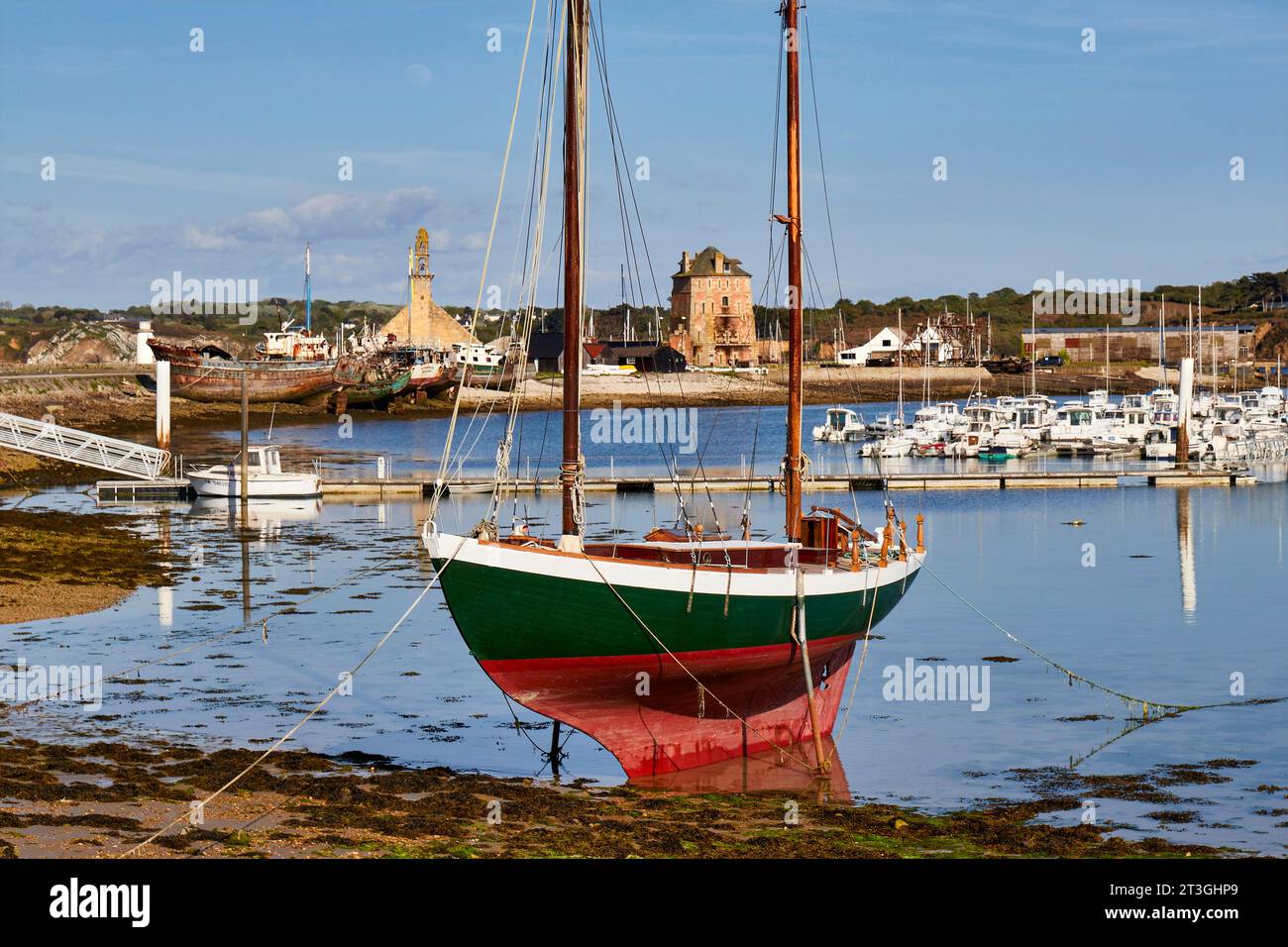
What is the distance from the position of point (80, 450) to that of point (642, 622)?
148 feet

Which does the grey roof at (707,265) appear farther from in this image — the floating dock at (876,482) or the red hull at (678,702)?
the red hull at (678,702)

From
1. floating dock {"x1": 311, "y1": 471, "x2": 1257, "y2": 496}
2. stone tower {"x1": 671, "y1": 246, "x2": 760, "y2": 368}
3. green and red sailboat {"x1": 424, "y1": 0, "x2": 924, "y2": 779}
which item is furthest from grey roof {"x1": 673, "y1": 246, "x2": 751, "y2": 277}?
green and red sailboat {"x1": 424, "y1": 0, "x2": 924, "y2": 779}

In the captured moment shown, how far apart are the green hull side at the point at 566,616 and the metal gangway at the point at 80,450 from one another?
4230 centimetres

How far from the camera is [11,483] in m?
58.8

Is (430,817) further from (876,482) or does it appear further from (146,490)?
(876,482)

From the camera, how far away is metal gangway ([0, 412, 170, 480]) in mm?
57500

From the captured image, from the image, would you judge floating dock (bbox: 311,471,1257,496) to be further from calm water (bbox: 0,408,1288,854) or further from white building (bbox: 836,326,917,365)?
white building (bbox: 836,326,917,365)

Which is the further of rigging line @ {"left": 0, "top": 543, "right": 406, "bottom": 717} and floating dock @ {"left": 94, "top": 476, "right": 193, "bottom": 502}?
floating dock @ {"left": 94, "top": 476, "right": 193, "bottom": 502}

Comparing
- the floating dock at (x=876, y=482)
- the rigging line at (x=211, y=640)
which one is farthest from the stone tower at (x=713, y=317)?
the rigging line at (x=211, y=640)

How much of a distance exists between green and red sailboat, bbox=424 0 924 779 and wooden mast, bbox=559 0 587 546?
21 millimetres

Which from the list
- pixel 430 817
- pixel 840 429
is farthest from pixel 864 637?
pixel 840 429

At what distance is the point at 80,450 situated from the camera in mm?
58469

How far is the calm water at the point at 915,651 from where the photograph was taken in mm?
20969
